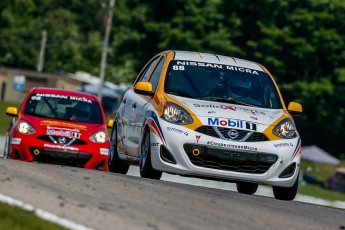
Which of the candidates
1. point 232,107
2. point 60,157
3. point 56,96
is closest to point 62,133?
point 60,157

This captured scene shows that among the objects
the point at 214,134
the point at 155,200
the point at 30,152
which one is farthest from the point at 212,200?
the point at 30,152

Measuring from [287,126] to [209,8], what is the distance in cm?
8063

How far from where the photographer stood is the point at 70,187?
11602mm

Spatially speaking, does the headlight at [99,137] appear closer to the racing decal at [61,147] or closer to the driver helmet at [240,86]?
the racing decal at [61,147]

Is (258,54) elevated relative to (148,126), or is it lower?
lower

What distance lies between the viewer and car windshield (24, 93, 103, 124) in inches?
778

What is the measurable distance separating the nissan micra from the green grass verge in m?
4.60

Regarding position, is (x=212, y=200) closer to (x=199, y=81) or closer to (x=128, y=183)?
(x=128, y=183)

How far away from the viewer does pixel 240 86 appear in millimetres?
15648

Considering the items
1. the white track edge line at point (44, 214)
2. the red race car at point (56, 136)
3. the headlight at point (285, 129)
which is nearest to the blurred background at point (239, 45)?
the red race car at point (56, 136)

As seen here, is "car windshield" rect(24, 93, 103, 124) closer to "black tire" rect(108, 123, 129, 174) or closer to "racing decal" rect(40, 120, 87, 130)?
"racing decal" rect(40, 120, 87, 130)

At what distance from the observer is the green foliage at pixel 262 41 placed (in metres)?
84.6

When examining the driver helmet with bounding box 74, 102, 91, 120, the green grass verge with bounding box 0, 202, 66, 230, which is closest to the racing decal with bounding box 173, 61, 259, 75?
the driver helmet with bounding box 74, 102, 91, 120

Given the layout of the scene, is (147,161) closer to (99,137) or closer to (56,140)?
(56,140)
